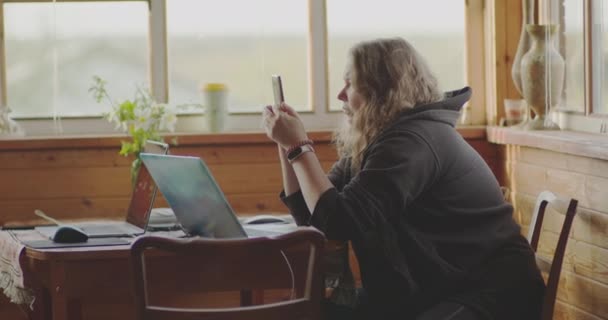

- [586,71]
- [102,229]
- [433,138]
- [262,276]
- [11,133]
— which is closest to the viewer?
[433,138]

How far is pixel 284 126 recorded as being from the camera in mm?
2354

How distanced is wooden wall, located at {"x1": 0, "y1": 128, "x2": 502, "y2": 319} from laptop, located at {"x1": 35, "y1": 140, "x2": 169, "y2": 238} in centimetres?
67

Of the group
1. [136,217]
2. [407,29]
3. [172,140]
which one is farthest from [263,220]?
[407,29]

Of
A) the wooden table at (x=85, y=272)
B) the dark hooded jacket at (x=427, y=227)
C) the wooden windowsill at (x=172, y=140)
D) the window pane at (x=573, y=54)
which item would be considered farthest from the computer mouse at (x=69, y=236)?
the window pane at (x=573, y=54)

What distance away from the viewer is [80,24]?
3.70 m

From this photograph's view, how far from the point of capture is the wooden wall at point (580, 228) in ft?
8.77

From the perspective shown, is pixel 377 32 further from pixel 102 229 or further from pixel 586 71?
pixel 102 229

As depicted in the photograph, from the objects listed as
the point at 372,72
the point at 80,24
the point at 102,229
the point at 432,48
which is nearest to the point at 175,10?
the point at 80,24

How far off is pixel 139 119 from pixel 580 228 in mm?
1482

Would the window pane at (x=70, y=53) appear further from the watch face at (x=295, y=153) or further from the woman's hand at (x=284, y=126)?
the watch face at (x=295, y=153)

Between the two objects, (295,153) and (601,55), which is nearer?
(295,153)

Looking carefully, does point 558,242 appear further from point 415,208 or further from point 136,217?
point 136,217

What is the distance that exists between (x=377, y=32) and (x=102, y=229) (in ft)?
5.00

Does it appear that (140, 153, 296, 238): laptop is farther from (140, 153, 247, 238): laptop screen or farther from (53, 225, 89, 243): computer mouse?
(53, 225, 89, 243): computer mouse
